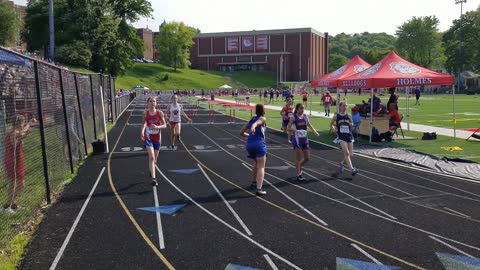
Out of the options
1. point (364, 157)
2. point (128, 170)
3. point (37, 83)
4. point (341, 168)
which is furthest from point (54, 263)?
point (364, 157)

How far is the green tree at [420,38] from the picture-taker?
116062 mm

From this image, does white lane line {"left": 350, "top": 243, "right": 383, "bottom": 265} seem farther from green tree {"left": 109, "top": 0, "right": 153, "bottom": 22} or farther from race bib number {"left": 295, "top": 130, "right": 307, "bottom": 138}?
green tree {"left": 109, "top": 0, "right": 153, "bottom": 22}

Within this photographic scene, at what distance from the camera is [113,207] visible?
9.08 m

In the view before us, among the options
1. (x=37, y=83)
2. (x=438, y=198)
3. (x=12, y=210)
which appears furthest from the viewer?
(x=438, y=198)

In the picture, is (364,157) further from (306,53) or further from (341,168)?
(306,53)

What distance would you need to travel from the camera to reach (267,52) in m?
125

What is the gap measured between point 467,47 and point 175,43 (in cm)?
6758

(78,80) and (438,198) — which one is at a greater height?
(78,80)

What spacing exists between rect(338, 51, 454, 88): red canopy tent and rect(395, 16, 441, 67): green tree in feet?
344

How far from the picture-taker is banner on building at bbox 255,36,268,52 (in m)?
124

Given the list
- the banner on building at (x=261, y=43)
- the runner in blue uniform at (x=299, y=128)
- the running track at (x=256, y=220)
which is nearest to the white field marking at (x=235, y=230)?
the running track at (x=256, y=220)

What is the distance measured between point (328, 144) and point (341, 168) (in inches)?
241

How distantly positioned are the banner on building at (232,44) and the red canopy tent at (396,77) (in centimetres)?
10779

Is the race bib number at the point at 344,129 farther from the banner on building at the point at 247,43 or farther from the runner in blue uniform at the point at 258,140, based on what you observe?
the banner on building at the point at 247,43
